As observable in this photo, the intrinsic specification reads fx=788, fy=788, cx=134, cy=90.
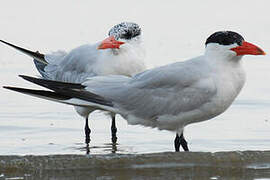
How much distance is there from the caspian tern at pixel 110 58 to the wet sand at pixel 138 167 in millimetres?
1814

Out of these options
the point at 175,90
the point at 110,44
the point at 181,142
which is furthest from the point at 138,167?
the point at 110,44

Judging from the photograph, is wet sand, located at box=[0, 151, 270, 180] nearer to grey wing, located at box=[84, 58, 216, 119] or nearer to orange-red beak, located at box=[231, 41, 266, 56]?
grey wing, located at box=[84, 58, 216, 119]

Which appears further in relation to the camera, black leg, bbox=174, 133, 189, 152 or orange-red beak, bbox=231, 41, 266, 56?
black leg, bbox=174, 133, 189, 152

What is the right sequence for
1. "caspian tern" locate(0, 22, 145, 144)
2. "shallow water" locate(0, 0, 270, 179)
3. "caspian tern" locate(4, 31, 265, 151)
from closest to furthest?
"caspian tern" locate(4, 31, 265, 151), "shallow water" locate(0, 0, 270, 179), "caspian tern" locate(0, 22, 145, 144)

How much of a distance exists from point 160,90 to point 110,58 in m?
1.09

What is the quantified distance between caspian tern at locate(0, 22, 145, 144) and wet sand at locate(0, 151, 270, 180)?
71.4 inches

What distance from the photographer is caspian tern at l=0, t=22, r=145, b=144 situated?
7398 millimetres

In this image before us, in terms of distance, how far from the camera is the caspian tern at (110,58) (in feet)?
24.3

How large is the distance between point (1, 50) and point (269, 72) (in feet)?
13.2

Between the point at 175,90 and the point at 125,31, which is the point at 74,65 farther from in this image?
the point at 175,90

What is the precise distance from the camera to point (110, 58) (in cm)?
741

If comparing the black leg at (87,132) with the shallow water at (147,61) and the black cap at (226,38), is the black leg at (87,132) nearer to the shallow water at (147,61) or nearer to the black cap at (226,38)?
the shallow water at (147,61)

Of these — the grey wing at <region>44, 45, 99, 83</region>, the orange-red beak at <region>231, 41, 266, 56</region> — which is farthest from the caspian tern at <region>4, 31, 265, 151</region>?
the grey wing at <region>44, 45, 99, 83</region>

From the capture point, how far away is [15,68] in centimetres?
1033
